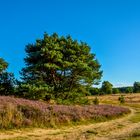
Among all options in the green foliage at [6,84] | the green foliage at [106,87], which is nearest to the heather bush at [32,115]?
the green foliage at [6,84]

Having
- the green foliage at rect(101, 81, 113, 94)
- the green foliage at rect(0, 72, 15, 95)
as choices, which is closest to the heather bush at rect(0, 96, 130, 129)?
the green foliage at rect(0, 72, 15, 95)

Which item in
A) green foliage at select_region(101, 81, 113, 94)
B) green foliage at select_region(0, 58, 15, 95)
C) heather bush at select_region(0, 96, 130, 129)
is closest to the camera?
heather bush at select_region(0, 96, 130, 129)

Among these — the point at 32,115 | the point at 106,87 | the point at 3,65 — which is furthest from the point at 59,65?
the point at 106,87

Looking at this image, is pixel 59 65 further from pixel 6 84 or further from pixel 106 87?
pixel 106 87

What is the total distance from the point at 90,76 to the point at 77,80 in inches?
70.0

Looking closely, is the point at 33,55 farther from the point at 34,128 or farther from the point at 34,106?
the point at 34,128

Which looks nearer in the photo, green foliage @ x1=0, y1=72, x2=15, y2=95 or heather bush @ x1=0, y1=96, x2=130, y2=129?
heather bush @ x1=0, y1=96, x2=130, y2=129

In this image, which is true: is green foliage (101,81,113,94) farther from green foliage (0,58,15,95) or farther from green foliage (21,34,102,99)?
green foliage (0,58,15,95)

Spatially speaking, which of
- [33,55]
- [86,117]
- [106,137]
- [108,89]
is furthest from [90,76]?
[108,89]

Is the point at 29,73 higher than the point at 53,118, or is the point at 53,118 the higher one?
the point at 29,73

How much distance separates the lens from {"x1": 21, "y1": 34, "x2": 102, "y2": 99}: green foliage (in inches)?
1576

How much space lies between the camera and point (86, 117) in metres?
26.8

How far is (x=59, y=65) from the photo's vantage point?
41.1 meters

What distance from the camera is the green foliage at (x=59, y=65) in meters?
40.0
